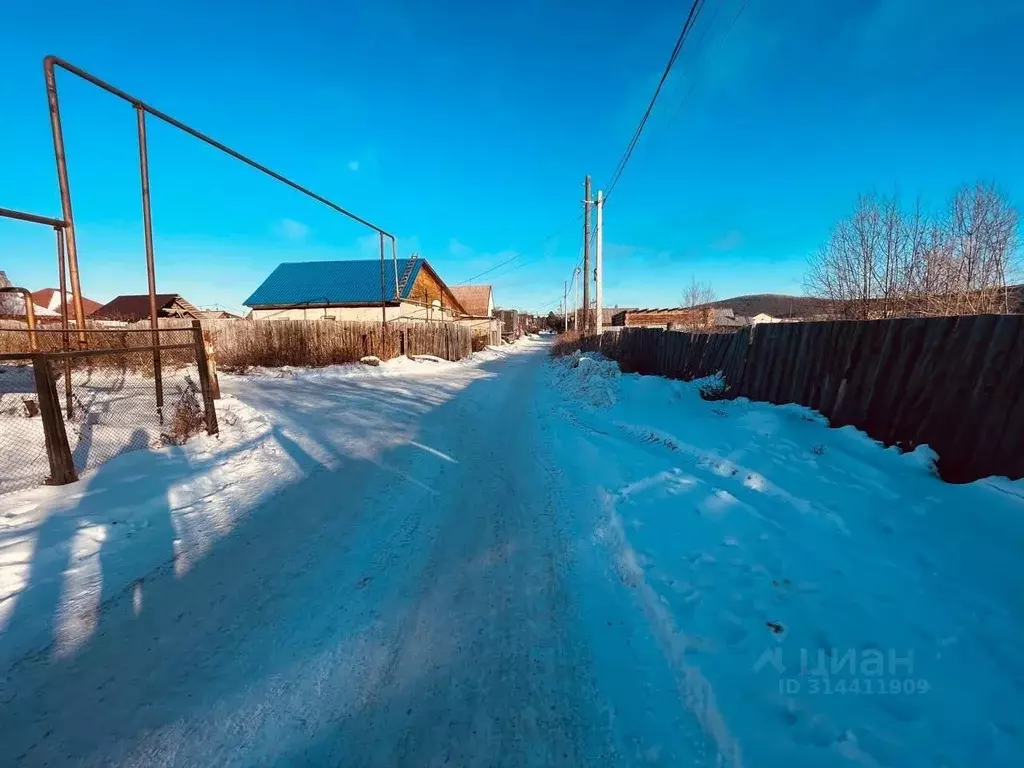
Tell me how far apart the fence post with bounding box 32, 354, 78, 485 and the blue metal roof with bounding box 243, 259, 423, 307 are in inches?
1028

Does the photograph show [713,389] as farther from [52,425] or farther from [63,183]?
[63,183]

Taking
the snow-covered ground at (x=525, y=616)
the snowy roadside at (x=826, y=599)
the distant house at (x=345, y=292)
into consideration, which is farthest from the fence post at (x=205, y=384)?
the distant house at (x=345, y=292)

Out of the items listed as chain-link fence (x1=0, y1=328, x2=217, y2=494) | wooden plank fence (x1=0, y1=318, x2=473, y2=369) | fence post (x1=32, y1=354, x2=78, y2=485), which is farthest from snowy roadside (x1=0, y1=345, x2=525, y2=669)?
wooden plank fence (x1=0, y1=318, x2=473, y2=369)

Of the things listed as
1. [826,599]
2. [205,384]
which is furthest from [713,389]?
[205,384]

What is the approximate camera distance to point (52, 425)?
4.62m

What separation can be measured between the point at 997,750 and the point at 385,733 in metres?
2.54

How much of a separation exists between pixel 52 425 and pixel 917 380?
876 cm

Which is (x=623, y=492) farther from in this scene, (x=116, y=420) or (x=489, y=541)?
(x=116, y=420)

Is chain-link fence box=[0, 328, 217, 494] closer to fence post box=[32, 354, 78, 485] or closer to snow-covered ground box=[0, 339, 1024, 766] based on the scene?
fence post box=[32, 354, 78, 485]

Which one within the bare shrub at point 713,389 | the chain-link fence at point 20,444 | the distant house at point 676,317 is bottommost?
the chain-link fence at point 20,444

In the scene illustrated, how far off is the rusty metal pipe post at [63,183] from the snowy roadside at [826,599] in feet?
29.4

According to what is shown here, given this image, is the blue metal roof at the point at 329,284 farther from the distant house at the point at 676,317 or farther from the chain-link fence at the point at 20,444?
the chain-link fence at the point at 20,444

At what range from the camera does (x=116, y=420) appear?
7.11 m

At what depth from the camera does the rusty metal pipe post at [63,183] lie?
6262 millimetres
